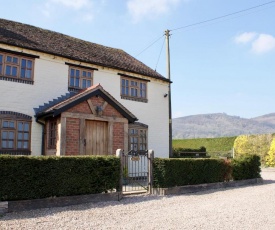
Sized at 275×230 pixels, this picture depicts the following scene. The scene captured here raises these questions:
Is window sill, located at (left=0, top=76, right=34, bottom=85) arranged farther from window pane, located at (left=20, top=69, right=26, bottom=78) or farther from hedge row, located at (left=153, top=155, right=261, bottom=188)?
hedge row, located at (left=153, top=155, right=261, bottom=188)

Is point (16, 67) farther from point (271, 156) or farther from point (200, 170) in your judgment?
point (271, 156)

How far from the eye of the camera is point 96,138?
47.2 feet

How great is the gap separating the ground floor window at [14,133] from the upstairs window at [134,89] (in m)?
5.95

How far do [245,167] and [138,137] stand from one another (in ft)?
19.9

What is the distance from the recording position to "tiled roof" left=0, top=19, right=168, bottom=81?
14862 mm

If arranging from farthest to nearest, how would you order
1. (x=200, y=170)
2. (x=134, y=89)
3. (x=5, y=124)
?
(x=134, y=89) → (x=5, y=124) → (x=200, y=170)

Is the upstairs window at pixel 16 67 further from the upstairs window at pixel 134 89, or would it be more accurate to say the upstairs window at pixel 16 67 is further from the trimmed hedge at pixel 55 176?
the trimmed hedge at pixel 55 176

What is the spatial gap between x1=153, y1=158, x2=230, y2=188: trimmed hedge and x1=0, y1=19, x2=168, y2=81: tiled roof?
7.44m

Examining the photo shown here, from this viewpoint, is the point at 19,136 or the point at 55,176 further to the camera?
the point at 19,136

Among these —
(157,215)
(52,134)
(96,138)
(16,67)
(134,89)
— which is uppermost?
(16,67)

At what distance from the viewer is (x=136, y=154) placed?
1684 centimetres

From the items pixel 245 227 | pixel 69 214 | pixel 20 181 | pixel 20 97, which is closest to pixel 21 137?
pixel 20 97

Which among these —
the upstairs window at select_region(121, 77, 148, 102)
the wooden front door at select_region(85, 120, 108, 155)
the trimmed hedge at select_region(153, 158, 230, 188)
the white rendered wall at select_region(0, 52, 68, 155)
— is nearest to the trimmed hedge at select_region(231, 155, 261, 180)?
the trimmed hedge at select_region(153, 158, 230, 188)

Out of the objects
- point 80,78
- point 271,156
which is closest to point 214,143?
point 271,156
